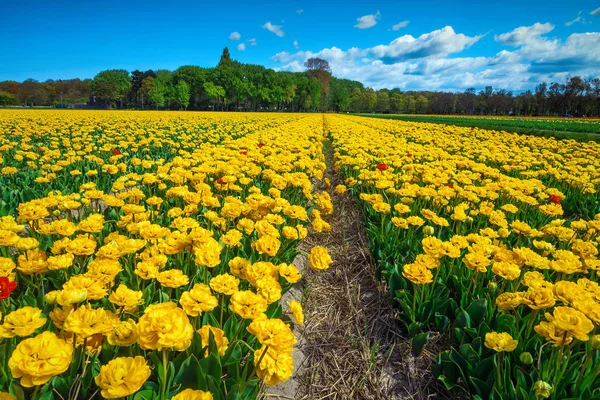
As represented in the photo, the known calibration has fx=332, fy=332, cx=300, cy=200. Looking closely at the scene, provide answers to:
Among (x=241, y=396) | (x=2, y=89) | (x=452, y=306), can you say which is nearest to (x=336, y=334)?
(x=452, y=306)

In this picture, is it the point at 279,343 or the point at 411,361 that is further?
the point at 411,361

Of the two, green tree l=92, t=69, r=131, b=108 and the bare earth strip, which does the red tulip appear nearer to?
the bare earth strip

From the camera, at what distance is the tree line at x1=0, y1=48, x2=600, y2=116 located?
3182 inches

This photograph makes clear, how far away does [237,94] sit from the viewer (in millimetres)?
86688

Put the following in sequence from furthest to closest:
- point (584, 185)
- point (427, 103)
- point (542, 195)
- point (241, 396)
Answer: point (427, 103), point (584, 185), point (542, 195), point (241, 396)

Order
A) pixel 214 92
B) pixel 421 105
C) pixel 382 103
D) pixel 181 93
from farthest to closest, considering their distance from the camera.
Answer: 1. pixel 421 105
2. pixel 382 103
3. pixel 214 92
4. pixel 181 93

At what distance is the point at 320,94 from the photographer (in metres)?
101

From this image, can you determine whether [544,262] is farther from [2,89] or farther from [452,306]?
[2,89]

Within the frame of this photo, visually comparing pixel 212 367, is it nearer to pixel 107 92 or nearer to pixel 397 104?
pixel 107 92

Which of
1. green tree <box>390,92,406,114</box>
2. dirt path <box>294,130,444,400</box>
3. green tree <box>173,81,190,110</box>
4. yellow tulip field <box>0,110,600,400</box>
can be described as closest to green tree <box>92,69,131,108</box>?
green tree <box>173,81,190,110</box>

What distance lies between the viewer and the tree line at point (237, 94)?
80812 millimetres

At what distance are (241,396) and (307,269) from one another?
241 cm

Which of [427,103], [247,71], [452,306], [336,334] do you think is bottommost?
[336,334]

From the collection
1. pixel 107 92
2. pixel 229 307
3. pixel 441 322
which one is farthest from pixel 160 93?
pixel 229 307
